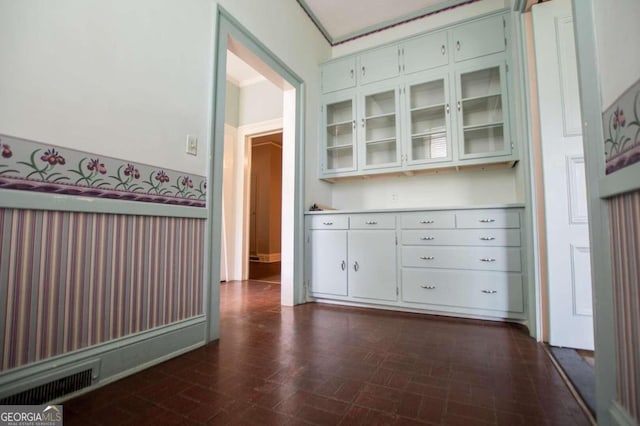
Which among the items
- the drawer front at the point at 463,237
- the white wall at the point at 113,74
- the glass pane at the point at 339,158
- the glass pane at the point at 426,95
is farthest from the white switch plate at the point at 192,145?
the glass pane at the point at 426,95

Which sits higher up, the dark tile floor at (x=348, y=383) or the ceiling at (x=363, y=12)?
the ceiling at (x=363, y=12)

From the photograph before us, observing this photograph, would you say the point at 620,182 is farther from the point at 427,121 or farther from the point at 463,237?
the point at 427,121

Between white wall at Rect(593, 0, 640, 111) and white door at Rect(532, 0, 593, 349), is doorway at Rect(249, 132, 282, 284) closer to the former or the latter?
white door at Rect(532, 0, 593, 349)

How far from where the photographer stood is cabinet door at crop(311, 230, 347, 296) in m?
2.64

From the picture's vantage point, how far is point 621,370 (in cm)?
82

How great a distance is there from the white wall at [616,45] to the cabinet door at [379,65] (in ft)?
6.93

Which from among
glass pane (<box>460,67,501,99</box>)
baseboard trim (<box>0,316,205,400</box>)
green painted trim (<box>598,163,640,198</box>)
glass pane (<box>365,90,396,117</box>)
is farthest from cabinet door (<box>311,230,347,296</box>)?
green painted trim (<box>598,163,640,198</box>)

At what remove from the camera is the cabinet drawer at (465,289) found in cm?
208

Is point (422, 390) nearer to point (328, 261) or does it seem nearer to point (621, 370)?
point (621, 370)

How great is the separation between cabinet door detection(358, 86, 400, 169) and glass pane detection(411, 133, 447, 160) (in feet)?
0.61

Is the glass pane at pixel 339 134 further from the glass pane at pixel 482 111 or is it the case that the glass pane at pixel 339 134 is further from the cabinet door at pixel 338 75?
the glass pane at pixel 482 111

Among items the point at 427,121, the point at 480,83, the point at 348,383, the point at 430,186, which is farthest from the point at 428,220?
the point at 348,383

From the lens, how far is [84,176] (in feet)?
4.01

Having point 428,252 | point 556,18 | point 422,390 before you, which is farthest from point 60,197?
point 556,18
